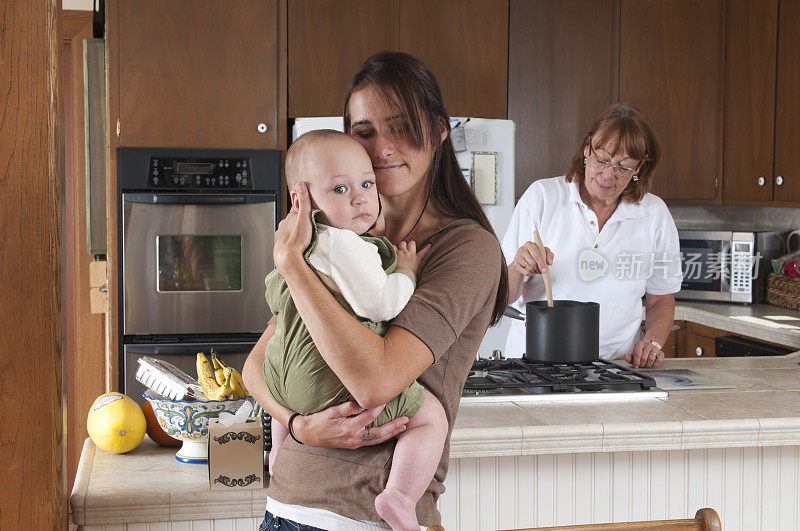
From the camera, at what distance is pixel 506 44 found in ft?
12.3

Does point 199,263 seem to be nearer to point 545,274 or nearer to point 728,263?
point 545,274

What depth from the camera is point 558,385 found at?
1.92m

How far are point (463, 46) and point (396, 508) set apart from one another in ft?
9.51

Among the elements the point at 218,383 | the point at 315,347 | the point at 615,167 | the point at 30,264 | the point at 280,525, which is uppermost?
the point at 615,167

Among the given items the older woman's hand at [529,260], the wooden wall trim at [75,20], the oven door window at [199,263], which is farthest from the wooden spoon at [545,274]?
the wooden wall trim at [75,20]

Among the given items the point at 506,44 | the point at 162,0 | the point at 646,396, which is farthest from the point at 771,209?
the point at 162,0

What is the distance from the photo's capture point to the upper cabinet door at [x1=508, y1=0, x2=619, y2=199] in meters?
3.92

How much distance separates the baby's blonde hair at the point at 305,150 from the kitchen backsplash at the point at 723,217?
12.4 ft

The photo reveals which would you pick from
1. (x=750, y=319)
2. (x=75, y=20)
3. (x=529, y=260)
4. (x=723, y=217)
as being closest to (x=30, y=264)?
(x=529, y=260)

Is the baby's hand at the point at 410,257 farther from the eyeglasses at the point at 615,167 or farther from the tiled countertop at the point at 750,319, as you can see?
the tiled countertop at the point at 750,319

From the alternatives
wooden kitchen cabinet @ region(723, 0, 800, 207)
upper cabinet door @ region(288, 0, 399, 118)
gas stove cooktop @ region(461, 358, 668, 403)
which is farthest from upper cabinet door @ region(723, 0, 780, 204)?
gas stove cooktop @ region(461, 358, 668, 403)

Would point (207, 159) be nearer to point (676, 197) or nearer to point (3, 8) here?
point (3, 8)

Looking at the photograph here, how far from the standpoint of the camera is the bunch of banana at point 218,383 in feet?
5.37

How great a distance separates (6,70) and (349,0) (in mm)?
2417
